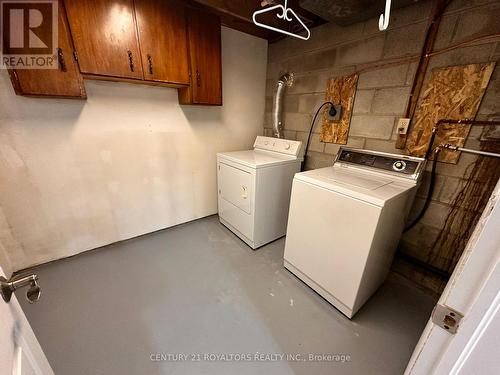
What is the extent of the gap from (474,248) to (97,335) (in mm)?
1894

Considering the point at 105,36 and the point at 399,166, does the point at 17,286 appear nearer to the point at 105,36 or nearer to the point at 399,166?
the point at 105,36

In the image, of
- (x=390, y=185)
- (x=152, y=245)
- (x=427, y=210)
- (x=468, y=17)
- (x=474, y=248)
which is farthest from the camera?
(x=152, y=245)

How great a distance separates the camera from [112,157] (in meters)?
1.94

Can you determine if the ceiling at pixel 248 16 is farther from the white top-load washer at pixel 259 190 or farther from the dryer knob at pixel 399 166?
the dryer knob at pixel 399 166

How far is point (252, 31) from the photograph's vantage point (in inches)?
91.7

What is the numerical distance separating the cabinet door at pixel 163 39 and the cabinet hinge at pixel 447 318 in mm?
2179

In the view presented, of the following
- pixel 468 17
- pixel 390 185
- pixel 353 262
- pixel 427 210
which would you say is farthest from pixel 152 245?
pixel 468 17

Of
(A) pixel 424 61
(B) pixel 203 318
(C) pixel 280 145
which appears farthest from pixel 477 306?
(C) pixel 280 145

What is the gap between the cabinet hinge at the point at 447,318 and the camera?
0.42m

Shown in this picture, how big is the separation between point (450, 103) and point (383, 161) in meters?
0.53

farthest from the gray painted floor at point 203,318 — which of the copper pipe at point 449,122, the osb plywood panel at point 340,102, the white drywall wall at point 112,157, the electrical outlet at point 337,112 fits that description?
the electrical outlet at point 337,112

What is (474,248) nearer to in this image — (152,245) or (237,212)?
(237,212)

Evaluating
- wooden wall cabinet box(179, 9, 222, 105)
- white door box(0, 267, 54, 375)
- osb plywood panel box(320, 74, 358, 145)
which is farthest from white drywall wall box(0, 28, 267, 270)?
white door box(0, 267, 54, 375)

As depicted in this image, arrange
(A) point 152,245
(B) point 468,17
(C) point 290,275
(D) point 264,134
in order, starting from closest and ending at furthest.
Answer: (B) point 468,17
(C) point 290,275
(A) point 152,245
(D) point 264,134
